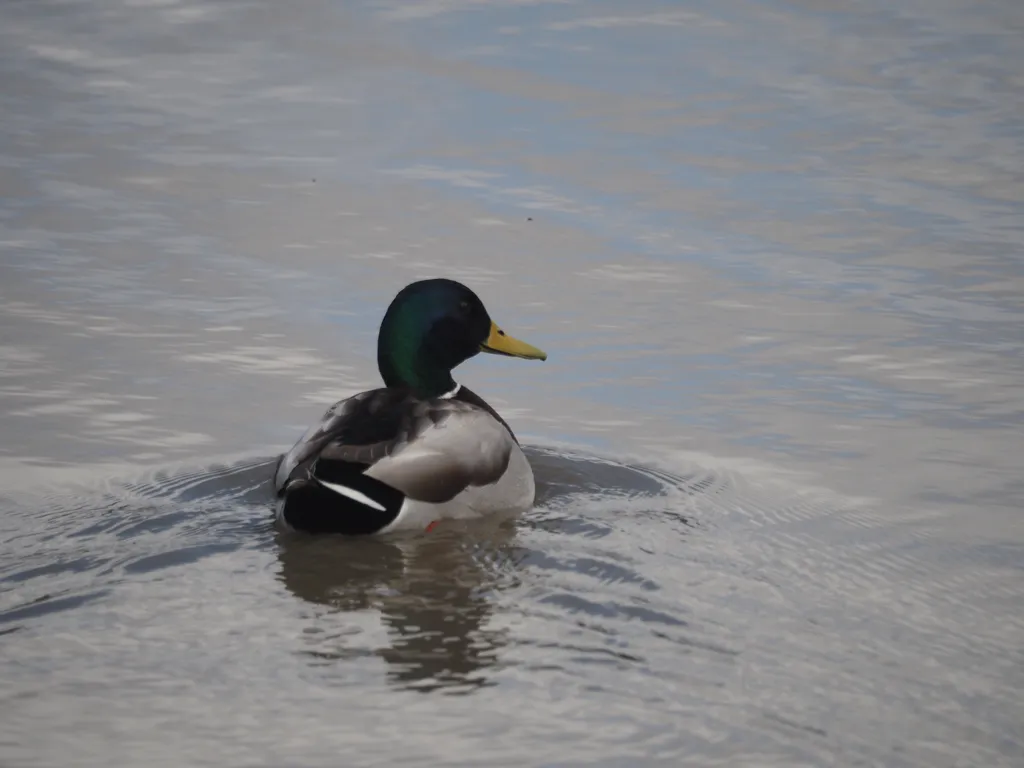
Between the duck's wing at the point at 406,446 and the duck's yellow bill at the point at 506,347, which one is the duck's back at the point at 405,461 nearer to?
the duck's wing at the point at 406,446

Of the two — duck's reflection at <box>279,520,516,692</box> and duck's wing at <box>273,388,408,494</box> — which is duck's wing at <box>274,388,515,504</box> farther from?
duck's reflection at <box>279,520,516,692</box>

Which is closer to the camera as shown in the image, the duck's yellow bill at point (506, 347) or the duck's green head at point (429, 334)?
the duck's green head at point (429, 334)

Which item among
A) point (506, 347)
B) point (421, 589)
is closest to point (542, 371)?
point (506, 347)

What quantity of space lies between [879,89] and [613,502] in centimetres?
738

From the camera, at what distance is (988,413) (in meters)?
8.05

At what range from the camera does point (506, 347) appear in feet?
25.5

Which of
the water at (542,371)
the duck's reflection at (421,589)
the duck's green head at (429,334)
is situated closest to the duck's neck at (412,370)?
the duck's green head at (429,334)

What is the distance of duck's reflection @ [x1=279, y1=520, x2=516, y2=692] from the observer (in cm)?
505

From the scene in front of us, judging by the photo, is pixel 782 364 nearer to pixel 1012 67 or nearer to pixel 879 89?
pixel 879 89

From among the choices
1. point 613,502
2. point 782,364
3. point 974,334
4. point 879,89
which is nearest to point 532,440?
point 613,502

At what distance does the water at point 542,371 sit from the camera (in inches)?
190

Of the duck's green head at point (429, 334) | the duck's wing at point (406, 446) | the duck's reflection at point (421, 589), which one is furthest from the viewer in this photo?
the duck's green head at point (429, 334)

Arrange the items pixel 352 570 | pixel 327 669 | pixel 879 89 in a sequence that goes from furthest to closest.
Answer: pixel 879 89, pixel 352 570, pixel 327 669

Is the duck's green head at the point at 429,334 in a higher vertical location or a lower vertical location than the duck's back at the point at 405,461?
higher
